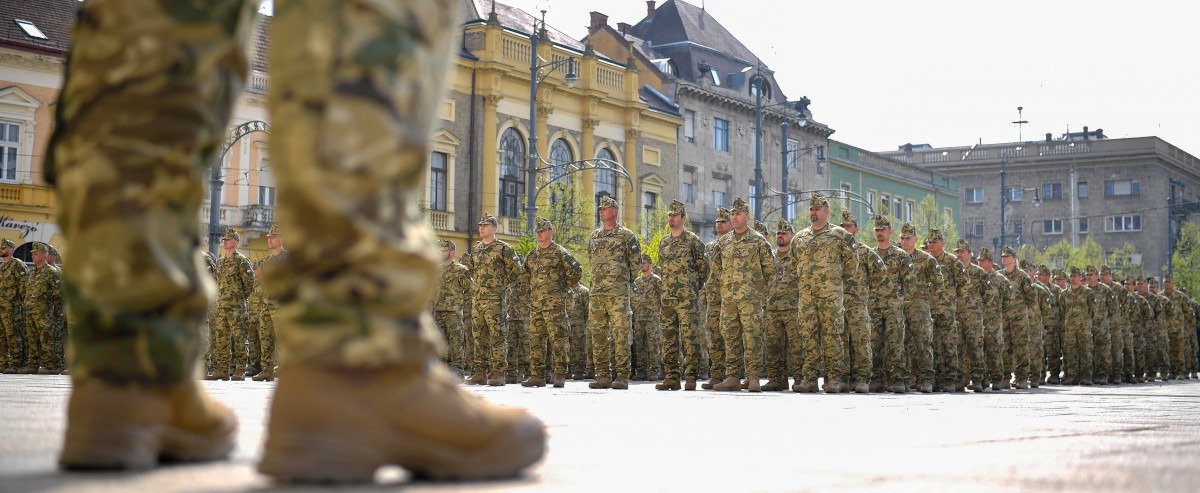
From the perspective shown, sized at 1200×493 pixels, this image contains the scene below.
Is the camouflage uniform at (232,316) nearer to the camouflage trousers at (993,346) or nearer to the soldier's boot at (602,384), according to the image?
the soldier's boot at (602,384)

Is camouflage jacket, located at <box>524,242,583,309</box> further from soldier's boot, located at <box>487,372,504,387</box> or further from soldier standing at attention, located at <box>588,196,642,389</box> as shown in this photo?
soldier's boot, located at <box>487,372,504,387</box>

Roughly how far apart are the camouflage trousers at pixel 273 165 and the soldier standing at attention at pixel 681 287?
485 inches

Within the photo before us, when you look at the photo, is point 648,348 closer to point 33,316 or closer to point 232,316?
point 232,316

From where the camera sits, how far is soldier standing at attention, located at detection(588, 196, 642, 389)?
1532 centimetres

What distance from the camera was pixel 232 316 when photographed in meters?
19.0

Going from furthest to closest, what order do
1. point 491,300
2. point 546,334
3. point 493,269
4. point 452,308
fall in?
point 452,308 → point 491,300 → point 493,269 → point 546,334

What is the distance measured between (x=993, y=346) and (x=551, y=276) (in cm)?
635

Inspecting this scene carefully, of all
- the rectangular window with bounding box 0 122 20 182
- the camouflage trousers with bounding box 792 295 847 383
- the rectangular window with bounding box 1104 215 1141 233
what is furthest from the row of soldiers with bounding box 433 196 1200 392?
the rectangular window with bounding box 1104 215 1141 233

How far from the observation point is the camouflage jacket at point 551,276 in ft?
54.1

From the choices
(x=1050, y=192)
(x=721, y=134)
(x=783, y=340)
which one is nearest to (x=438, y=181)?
(x=721, y=134)

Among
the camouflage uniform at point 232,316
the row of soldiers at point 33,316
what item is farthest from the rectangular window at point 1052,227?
the camouflage uniform at point 232,316

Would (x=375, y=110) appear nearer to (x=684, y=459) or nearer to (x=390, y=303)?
(x=390, y=303)

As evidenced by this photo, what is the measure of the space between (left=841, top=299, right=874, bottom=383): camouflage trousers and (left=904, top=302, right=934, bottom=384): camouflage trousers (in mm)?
1407

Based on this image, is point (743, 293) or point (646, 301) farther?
point (646, 301)
